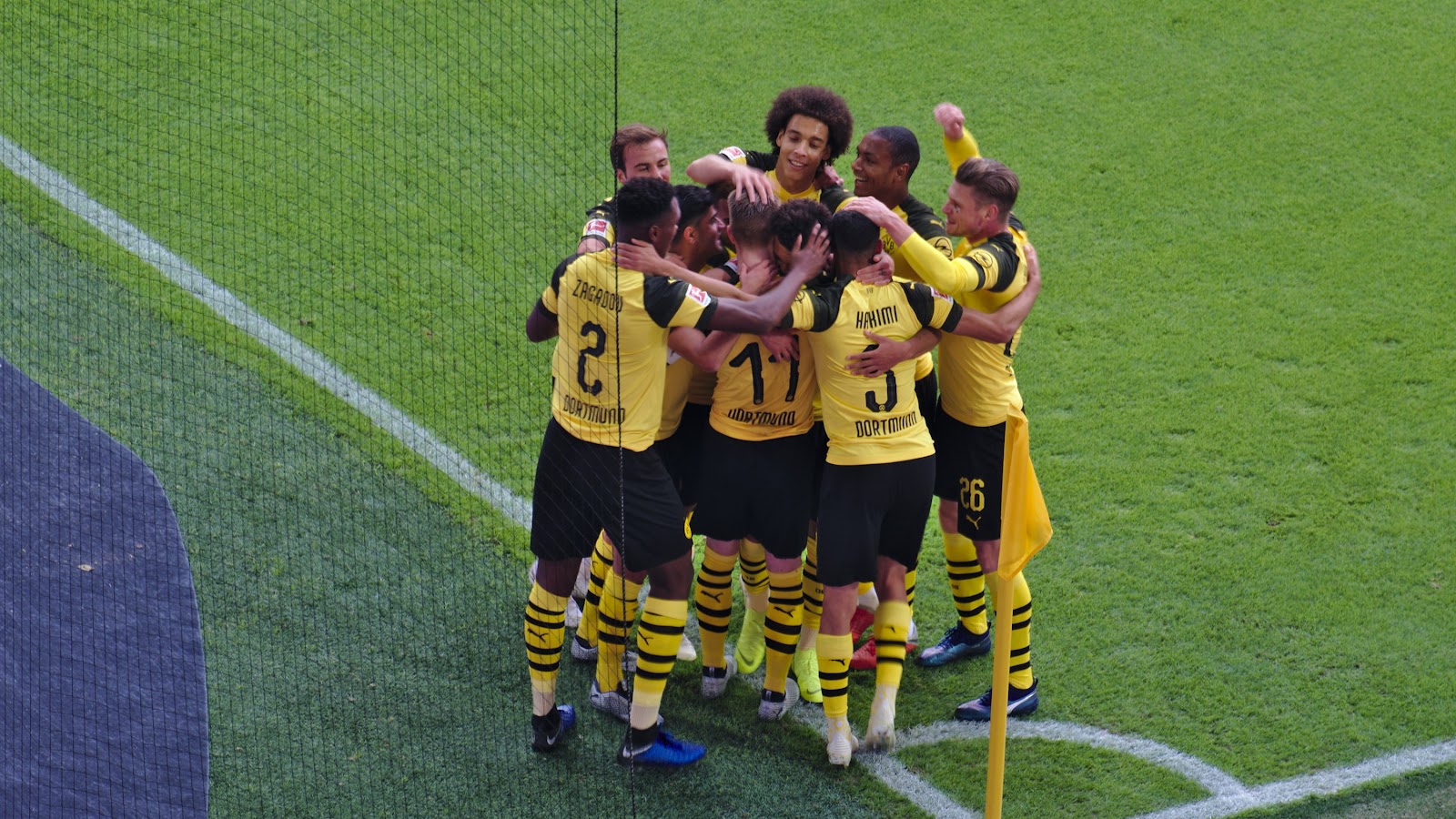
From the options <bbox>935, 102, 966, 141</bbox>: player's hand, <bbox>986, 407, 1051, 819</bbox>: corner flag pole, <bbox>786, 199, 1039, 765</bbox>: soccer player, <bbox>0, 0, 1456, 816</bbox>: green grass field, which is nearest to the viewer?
<bbox>986, 407, 1051, 819</bbox>: corner flag pole

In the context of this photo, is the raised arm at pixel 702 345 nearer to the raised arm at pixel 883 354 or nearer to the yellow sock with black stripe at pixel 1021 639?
the raised arm at pixel 883 354

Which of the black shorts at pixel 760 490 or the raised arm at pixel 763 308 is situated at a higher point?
the raised arm at pixel 763 308

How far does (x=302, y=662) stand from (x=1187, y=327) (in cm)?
486

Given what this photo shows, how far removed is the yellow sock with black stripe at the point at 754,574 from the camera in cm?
600

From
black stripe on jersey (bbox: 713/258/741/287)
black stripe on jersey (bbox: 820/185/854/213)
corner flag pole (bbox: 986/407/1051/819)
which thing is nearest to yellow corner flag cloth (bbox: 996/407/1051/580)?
corner flag pole (bbox: 986/407/1051/819)

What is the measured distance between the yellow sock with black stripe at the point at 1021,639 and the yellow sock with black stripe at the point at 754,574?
37.4 inches

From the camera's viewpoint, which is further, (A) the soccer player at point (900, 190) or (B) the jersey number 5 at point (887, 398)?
(A) the soccer player at point (900, 190)

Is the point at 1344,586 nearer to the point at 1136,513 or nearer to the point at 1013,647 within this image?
the point at 1136,513

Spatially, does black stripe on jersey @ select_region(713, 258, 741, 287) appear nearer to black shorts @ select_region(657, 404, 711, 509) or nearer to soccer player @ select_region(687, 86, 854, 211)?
soccer player @ select_region(687, 86, 854, 211)

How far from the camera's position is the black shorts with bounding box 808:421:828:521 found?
18.3ft

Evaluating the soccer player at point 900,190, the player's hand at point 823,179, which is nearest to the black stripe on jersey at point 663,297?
the soccer player at point 900,190

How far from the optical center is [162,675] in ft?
19.0

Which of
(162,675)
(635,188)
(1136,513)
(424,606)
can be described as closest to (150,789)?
(162,675)

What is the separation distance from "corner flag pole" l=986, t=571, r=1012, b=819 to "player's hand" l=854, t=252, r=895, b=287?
107 cm
